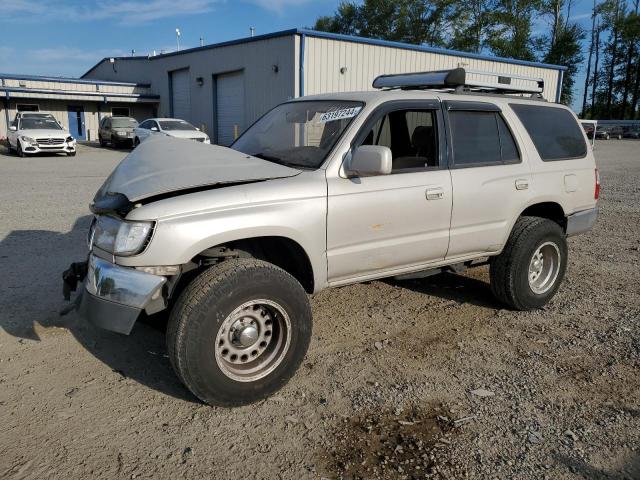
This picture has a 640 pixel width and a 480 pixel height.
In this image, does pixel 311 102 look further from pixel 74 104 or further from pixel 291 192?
pixel 74 104

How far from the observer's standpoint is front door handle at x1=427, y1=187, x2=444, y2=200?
3929 millimetres

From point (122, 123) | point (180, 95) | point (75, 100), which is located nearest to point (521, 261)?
point (122, 123)

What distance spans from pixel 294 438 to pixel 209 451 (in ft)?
1.53

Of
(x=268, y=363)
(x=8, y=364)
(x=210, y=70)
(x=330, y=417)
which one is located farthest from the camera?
(x=210, y=70)

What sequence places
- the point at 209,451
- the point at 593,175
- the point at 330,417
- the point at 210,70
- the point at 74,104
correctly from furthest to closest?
the point at 74,104
the point at 210,70
the point at 593,175
the point at 330,417
the point at 209,451

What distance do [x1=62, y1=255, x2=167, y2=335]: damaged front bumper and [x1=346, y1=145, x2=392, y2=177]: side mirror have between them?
143 cm

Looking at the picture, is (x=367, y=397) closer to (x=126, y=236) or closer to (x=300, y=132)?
(x=126, y=236)

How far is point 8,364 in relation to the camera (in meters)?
3.65

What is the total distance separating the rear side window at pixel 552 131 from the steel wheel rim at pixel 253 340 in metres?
2.92

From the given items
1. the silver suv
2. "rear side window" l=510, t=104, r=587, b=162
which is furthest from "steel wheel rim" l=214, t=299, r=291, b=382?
"rear side window" l=510, t=104, r=587, b=162

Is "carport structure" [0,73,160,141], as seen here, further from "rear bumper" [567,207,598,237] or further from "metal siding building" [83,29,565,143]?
"rear bumper" [567,207,598,237]

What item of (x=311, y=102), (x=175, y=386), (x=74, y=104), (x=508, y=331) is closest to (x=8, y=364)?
(x=175, y=386)

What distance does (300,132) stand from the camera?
418cm

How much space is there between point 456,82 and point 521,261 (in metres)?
1.65
